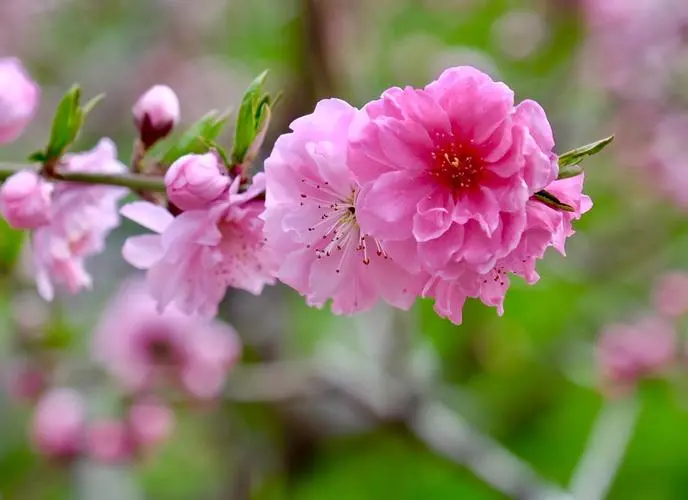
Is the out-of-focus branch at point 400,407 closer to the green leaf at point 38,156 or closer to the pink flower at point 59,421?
the pink flower at point 59,421

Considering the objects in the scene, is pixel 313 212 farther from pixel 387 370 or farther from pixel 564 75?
pixel 564 75

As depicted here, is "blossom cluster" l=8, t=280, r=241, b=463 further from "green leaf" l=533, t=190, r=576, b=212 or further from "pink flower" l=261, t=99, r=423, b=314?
"green leaf" l=533, t=190, r=576, b=212

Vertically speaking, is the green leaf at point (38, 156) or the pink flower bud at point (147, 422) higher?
the green leaf at point (38, 156)

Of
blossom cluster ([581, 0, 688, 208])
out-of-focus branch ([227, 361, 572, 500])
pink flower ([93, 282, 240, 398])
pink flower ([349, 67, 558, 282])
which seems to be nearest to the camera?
pink flower ([349, 67, 558, 282])

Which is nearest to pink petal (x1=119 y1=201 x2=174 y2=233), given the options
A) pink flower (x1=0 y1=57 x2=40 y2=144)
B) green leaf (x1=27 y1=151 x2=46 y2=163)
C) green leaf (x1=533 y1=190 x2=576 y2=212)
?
green leaf (x1=27 y1=151 x2=46 y2=163)

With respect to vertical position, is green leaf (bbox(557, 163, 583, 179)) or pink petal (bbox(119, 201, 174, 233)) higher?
green leaf (bbox(557, 163, 583, 179))

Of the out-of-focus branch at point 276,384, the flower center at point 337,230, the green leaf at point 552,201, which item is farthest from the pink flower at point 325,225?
the out-of-focus branch at point 276,384
